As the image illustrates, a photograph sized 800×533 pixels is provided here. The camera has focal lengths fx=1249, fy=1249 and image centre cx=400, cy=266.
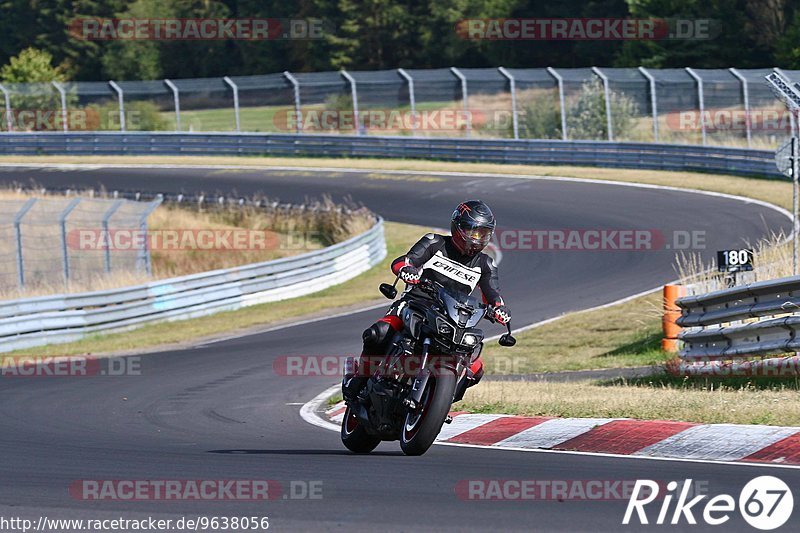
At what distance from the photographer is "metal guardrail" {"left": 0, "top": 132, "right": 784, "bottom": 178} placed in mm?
37188

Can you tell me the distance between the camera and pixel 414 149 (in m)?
45.2

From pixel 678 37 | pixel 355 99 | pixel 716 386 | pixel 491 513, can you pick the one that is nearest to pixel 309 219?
pixel 355 99

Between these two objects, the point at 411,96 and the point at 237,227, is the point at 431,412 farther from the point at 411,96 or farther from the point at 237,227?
the point at 411,96

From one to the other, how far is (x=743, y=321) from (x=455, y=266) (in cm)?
633

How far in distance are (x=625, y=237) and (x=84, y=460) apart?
2133 centimetres

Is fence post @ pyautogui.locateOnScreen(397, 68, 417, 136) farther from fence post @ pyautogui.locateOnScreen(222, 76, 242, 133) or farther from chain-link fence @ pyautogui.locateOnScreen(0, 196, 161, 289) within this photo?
chain-link fence @ pyautogui.locateOnScreen(0, 196, 161, 289)

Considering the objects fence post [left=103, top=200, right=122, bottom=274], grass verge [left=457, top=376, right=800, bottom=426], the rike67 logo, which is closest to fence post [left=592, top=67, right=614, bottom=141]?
fence post [left=103, top=200, right=122, bottom=274]

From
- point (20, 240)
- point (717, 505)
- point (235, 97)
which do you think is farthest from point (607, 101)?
point (717, 505)

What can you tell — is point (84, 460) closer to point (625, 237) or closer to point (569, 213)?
point (625, 237)

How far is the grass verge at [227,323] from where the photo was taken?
20.4 meters

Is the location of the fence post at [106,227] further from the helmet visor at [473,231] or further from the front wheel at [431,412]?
the front wheel at [431,412]

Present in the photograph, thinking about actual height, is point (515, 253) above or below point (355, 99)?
below

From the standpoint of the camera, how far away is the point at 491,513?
6715 millimetres

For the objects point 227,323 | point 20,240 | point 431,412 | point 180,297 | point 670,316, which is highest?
point 431,412
